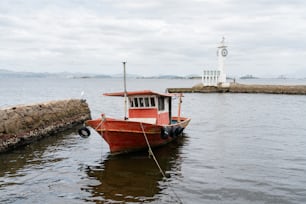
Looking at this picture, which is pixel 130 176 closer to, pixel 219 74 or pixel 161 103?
pixel 161 103

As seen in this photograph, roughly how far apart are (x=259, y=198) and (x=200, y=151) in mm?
7193

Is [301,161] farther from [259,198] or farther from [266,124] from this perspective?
[266,124]

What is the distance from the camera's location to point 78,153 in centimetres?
1792

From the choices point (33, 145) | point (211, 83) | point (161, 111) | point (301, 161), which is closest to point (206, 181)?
point (301, 161)

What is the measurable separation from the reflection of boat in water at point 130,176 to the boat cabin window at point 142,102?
2493 mm

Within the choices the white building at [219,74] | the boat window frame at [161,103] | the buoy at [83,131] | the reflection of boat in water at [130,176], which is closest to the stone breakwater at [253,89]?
the white building at [219,74]

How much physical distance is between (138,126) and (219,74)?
2345 inches

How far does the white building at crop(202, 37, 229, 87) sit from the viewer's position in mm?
72938

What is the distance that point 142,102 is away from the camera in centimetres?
1858

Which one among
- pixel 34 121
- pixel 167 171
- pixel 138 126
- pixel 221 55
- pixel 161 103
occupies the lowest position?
pixel 167 171

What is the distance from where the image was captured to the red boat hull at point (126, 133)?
16.2 m

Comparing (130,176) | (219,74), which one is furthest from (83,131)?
(219,74)

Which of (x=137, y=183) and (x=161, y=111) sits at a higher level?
(x=161, y=111)

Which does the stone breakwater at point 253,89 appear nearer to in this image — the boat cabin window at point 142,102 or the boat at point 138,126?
the boat at point 138,126
